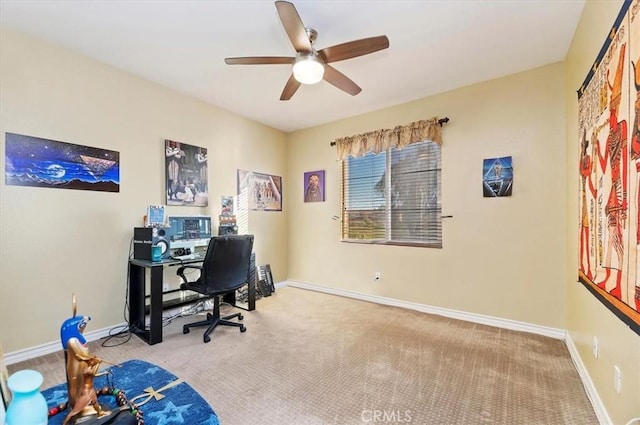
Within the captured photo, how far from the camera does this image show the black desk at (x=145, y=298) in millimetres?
2676

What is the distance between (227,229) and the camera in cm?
380

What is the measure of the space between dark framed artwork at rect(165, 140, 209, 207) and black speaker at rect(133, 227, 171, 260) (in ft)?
1.92

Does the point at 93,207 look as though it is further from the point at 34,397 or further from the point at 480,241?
the point at 480,241

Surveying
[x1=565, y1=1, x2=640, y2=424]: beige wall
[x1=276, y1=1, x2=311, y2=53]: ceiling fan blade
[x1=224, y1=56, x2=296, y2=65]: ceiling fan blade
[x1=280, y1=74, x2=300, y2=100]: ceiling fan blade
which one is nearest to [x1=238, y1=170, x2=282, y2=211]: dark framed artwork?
[x1=280, y1=74, x2=300, y2=100]: ceiling fan blade

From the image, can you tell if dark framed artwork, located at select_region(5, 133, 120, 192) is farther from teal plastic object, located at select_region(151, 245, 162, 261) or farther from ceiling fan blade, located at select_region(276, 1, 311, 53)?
ceiling fan blade, located at select_region(276, 1, 311, 53)

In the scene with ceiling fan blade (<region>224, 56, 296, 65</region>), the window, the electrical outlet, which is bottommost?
the electrical outlet

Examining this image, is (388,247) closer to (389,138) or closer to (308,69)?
(389,138)

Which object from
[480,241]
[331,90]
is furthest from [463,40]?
[480,241]

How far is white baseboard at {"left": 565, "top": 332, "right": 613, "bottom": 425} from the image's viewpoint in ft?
5.29

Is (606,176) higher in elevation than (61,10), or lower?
lower

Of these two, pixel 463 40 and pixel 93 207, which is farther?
pixel 93 207

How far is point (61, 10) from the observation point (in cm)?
214

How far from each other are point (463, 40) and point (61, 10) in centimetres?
315

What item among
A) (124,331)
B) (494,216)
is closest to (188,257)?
(124,331)
